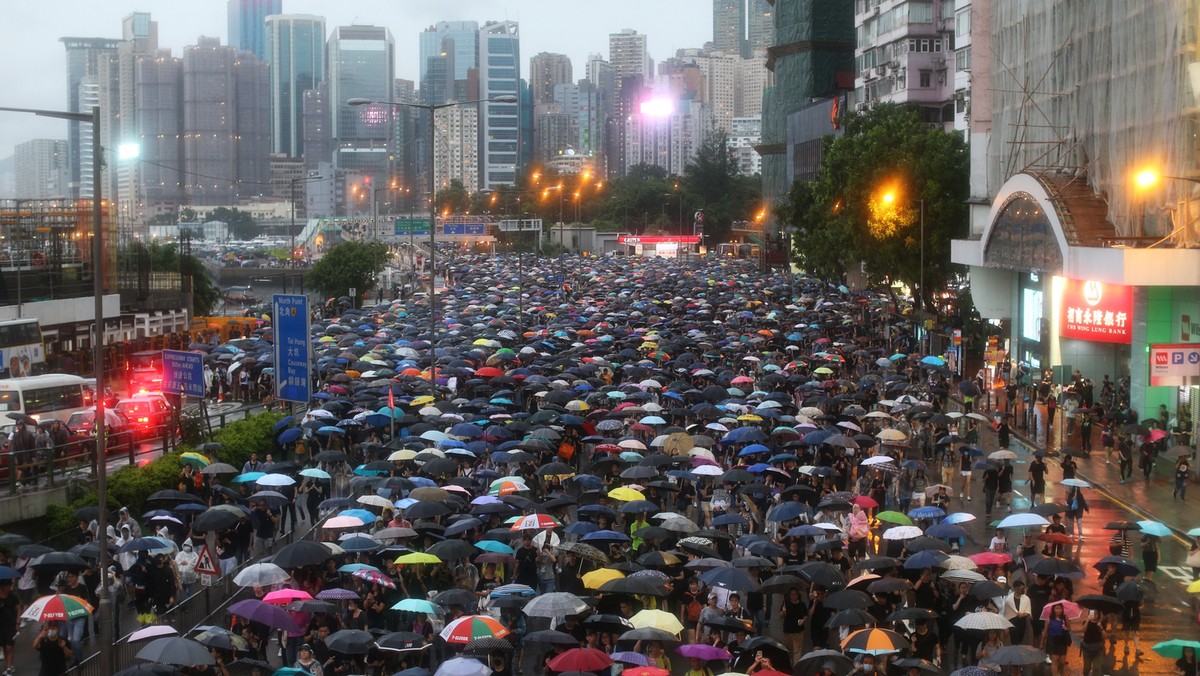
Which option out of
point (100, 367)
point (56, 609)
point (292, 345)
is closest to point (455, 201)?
point (292, 345)

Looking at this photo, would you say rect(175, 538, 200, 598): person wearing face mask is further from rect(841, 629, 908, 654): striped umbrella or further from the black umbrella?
rect(841, 629, 908, 654): striped umbrella

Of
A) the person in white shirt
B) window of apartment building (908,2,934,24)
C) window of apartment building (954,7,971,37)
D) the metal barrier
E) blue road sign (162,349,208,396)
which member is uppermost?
window of apartment building (908,2,934,24)

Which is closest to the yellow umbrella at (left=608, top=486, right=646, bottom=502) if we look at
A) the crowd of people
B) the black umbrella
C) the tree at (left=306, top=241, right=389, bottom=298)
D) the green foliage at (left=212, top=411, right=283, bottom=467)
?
the crowd of people

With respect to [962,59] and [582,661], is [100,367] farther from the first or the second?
[962,59]

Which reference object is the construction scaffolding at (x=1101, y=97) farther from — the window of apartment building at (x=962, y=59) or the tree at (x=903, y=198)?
the window of apartment building at (x=962, y=59)

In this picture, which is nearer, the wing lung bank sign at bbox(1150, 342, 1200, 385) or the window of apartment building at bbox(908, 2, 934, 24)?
the wing lung bank sign at bbox(1150, 342, 1200, 385)

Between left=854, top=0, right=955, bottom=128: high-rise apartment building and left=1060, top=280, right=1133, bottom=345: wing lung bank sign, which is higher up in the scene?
left=854, top=0, right=955, bottom=128: high-rise apartment building

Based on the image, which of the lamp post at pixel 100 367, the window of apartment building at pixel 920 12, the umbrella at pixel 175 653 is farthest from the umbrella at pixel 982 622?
the window of apartment building at pixel 920 12
